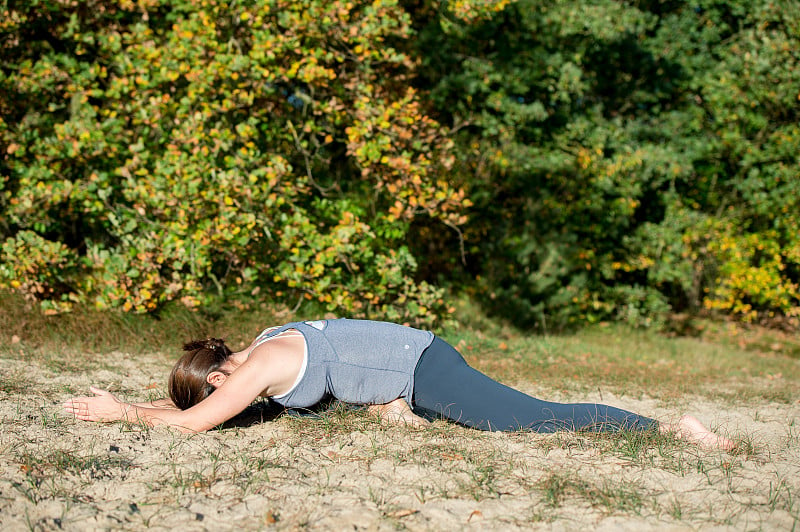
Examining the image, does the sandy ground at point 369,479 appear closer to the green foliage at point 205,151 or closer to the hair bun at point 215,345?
the hair bun at point 215,345

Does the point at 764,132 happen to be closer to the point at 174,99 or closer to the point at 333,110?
the point at 333,110

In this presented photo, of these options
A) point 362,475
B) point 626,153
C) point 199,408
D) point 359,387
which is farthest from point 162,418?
point 626,153

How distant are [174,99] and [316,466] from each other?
5061 mm

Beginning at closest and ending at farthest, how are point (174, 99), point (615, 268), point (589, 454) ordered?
point (589, 454) → point (174, 99) → point (615, 268)

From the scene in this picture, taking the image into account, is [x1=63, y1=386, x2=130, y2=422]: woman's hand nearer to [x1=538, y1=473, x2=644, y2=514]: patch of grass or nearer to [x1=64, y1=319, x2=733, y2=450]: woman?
[x1=64, y1=319, x2=733, y2=450]: woman

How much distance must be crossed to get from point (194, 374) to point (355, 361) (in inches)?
30.5

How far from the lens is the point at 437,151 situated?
7.41 meters

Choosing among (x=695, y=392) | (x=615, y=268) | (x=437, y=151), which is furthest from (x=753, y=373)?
(x=437, y=151)

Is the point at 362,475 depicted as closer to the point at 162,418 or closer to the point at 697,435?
the point at 162,418

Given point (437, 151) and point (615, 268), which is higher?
point (437, 151)

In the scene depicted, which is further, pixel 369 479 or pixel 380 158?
pixel 380 158

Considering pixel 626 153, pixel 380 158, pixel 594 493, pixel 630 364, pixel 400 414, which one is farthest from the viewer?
pixel 626 153

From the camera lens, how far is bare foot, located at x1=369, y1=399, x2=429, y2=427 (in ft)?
12.1

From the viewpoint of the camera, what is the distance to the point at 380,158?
6.93m
